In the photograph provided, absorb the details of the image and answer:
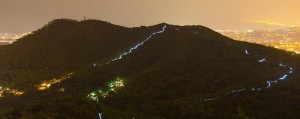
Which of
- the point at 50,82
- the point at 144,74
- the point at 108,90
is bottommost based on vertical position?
the point at 108,90

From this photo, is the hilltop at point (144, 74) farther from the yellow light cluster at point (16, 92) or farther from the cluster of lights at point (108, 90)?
the yellow light cluster at point (16, 92)

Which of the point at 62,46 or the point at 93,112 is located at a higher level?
the point at 62,46

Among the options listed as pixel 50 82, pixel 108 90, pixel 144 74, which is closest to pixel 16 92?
pixel 50 82

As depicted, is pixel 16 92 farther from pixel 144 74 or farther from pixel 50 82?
pixel 144 74

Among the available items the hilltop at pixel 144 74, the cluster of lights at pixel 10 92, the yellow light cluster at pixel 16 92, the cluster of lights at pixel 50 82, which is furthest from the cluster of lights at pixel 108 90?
the cluster of lights at pixel 10 92

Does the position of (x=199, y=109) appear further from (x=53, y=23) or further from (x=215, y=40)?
(x=53, y=23)

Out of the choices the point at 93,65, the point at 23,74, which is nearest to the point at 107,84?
the point at 93,65

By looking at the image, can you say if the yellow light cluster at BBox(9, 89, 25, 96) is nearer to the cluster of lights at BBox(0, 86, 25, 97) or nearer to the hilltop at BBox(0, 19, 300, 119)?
the cluster of lights at BBox(0, 86, 25, 97)

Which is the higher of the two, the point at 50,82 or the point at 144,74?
the point at 144,74
